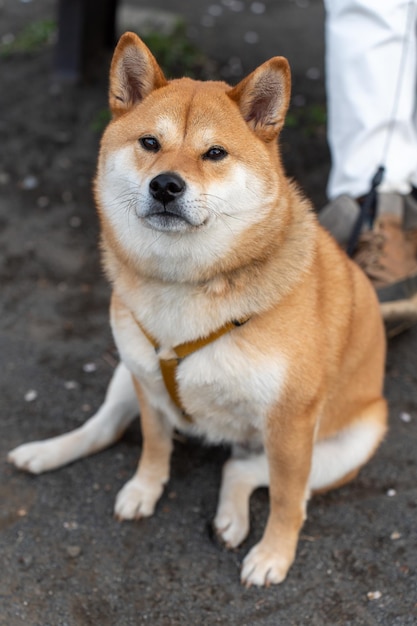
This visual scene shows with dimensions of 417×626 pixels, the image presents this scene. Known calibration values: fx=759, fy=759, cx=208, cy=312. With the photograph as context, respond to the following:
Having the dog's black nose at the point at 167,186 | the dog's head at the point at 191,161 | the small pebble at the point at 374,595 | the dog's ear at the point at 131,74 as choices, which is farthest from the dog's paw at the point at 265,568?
the dog's ear at the point at 131,74

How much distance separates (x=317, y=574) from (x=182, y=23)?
16.1 ft

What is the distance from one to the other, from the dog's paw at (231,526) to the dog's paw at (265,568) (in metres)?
0.11

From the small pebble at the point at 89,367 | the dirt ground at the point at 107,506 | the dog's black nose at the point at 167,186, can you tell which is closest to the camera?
the dog's black nose at the point at 167,186

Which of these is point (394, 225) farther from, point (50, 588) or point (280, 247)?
point (50, 588)

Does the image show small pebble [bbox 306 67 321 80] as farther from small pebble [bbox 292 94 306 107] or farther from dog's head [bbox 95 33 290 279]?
dog's head [bbox 95 33 290 279]

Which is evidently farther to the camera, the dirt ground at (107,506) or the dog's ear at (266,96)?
the dirt ground at (107,506)

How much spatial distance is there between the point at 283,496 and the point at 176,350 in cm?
64

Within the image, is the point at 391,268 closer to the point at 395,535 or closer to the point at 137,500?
the point at 395,535

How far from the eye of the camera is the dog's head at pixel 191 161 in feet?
7.32

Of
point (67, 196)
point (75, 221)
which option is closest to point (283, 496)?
point (75, 221)

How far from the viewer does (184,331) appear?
7.88 feet

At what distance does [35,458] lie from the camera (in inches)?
118

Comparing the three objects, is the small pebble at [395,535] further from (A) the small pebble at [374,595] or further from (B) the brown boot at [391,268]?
(B) the brown boot at [391,268]

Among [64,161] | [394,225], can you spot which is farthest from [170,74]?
[394,225]
